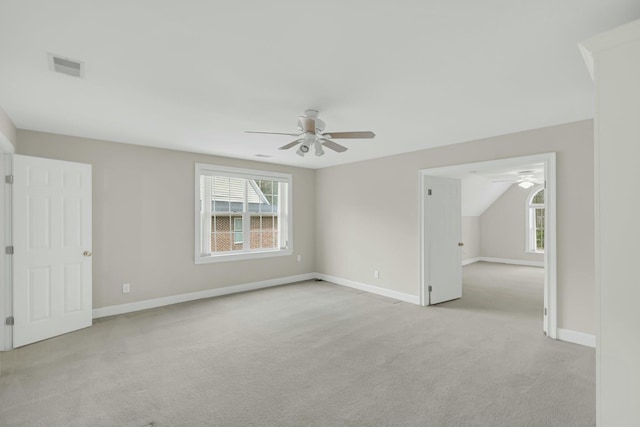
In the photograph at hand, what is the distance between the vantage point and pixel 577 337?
3393 millimetres

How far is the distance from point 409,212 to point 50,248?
4793mm

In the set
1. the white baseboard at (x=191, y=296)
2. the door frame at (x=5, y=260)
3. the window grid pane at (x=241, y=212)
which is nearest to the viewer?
the door frame at (x=5, y=260)

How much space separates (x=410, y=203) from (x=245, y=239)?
305 centimetres

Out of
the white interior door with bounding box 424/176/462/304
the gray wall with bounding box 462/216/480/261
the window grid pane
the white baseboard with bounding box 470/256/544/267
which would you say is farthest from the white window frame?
the window grid pane

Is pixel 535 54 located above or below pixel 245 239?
above

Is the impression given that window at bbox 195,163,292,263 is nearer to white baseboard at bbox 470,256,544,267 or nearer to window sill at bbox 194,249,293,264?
window sill at bbox 194,249,293,264

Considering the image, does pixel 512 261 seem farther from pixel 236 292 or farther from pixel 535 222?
pixel 236 292

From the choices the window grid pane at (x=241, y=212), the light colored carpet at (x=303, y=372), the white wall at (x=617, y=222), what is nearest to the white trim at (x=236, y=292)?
the light colored carpet at (x=303, y=372)

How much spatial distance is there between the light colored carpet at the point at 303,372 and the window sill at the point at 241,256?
969 millimetres

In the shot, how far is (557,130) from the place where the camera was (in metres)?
3.57

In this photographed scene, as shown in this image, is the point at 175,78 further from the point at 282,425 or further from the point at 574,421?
the point at 574,421

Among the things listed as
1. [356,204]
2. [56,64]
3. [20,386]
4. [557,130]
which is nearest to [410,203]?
[356,204]

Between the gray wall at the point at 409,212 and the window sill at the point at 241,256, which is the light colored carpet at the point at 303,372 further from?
the window sill at the point at 241,256

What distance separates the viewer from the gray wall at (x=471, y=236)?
906cm
